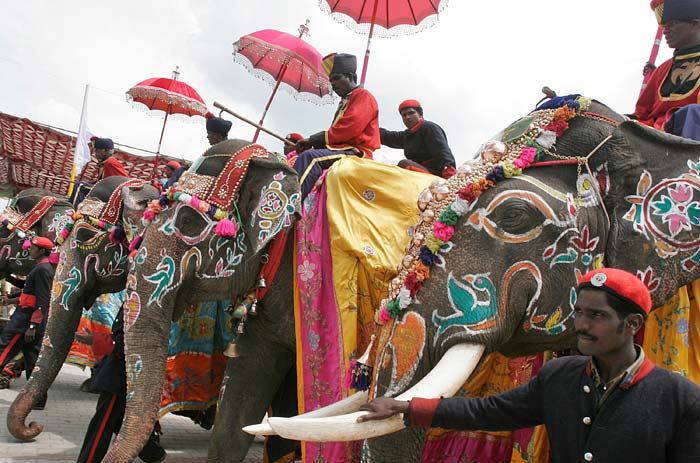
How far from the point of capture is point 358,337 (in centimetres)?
431

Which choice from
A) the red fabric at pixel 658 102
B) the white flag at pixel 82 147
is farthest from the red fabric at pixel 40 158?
the red fabric at pixel 658 102

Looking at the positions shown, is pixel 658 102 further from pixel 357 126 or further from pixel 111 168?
pixel 111 168

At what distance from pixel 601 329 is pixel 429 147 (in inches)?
177

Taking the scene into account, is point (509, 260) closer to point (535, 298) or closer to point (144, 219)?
point (535, 298)

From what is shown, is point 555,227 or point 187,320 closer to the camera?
point 555,227

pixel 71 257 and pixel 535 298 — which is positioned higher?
pixel 535 298

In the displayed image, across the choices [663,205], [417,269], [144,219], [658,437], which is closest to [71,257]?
[144,219]

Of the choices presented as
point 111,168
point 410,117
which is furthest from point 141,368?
point 111,168

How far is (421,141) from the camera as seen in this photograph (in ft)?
21.2

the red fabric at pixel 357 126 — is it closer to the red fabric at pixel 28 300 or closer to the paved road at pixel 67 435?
the paved road at pixel 67 435

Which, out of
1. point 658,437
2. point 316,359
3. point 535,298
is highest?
point 535,298

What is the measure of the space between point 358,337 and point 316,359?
30 cm

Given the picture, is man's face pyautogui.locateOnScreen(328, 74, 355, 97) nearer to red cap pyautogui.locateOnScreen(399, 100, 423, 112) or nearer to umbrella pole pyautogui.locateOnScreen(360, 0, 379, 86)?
umbrella pole pyautogui.locateOnScreen(360, 0, 379, 86)

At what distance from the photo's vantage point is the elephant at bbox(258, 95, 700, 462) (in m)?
2.69
